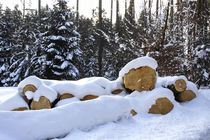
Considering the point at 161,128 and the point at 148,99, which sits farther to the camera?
the point at 148,99

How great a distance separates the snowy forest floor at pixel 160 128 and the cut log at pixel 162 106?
0.14 metres

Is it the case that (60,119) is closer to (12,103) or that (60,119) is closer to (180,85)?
(12,103)

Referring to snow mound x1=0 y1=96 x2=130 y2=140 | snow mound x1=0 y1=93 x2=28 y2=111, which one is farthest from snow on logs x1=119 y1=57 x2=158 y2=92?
snow mound x1=0 y1=93 x2=28 y2=111

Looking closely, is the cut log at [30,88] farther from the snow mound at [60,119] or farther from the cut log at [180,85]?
the cut log at [180,85]

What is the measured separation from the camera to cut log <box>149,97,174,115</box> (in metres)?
4.71

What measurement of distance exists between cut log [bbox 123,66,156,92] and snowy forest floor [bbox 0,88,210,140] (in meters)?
0.94

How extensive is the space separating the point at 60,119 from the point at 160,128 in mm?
1915

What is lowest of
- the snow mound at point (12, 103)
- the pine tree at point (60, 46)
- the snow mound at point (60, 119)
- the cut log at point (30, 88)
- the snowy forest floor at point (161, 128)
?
the snowy forest floor at point (161, 128)

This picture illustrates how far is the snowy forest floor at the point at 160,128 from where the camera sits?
9.53 feet

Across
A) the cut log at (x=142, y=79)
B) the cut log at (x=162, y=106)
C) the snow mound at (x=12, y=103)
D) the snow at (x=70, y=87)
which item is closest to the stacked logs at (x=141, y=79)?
the cut log at (x=142, y=79)

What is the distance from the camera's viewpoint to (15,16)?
18266 mm

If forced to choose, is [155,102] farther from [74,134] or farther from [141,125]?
[74,134]

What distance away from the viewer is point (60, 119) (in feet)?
9.50

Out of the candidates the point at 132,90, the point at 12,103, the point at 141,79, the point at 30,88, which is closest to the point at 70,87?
the point at 30,88
